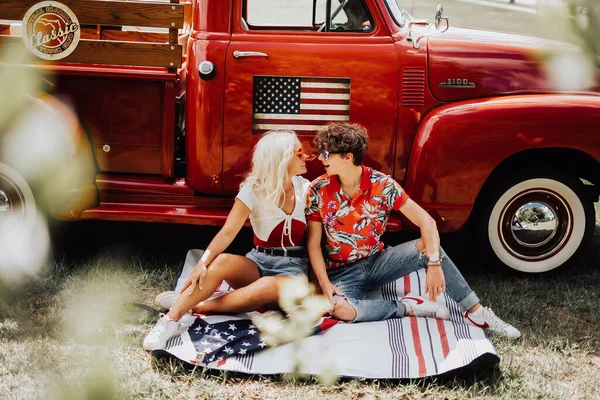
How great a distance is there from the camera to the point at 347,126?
2967 millimetres

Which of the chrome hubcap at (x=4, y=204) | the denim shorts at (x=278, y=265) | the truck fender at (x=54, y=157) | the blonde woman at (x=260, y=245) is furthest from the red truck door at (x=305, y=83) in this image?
the chrome hubcap at (x=4, y=204)

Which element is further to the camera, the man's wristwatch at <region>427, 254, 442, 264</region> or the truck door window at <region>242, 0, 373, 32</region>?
the truck door window at <region>242, 0, 373, 32</region>

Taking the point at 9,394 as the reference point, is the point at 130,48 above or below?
above

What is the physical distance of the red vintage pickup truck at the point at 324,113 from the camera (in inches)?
129

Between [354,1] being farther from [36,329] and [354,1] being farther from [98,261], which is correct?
[36,329]

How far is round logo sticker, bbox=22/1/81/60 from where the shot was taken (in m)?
3.11

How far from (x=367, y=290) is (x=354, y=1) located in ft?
4.98

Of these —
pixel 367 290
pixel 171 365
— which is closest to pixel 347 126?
pixel 367 290

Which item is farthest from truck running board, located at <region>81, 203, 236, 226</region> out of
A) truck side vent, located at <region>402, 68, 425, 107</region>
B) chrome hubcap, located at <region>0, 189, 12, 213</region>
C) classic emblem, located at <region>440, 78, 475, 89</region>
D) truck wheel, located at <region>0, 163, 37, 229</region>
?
classic emblem, located at <region>440, 78, 475, 89</region>

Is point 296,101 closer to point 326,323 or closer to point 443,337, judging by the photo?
point 326,323

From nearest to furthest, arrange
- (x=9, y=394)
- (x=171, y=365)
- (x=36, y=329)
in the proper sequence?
(x=9, y=394), (x=171, y=365), (x=36, y=329)

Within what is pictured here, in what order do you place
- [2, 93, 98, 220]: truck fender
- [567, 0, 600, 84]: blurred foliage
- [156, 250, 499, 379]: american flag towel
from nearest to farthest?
[567, 0, 600, 84]: blurred foliage < [156, 250, 499, 379]: american flag towel < [2, 93, 98, 220]: truck fender

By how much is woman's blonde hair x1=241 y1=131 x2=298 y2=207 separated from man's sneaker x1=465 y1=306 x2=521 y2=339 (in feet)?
3.49

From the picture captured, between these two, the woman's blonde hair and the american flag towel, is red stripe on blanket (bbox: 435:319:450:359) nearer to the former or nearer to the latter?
the american flag towel
